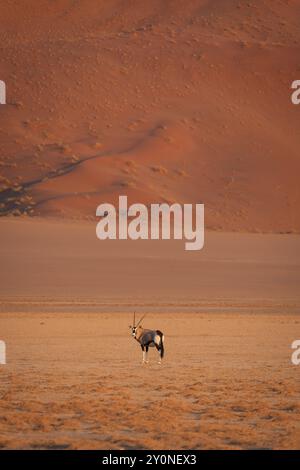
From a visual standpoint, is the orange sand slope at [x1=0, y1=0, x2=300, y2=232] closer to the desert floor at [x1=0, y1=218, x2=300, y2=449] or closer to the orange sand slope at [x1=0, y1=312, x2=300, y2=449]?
the desert floor at [x1=0, y1=218, x2=300, y2=449]

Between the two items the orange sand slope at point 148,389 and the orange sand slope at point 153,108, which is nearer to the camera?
the orange sand slope at point 148,389

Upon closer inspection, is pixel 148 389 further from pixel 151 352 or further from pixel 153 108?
pixel 153 108

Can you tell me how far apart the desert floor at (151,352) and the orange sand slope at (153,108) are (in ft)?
50.7

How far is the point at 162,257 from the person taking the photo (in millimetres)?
39438

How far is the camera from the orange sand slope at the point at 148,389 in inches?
361

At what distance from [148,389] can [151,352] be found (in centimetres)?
436

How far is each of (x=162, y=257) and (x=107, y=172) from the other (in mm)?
17558

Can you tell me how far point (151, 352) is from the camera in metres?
16.4

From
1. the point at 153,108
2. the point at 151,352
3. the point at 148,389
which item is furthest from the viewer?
the point at 153,108

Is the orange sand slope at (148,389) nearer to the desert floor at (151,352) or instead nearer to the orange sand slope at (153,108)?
the desert floor at (151,352)

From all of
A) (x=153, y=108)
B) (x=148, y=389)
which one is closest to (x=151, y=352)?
(x=148, y=389)

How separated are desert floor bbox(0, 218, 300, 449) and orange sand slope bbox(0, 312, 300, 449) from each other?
0.02 m

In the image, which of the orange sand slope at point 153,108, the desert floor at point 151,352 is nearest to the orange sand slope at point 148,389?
the desert floor at point 151,352
